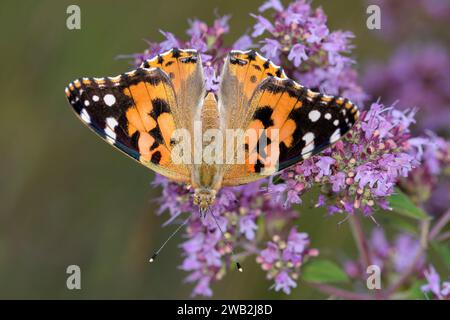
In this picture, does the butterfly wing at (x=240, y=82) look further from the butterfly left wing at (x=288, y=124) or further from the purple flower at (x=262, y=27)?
the purple flower at (x=262, y=27)

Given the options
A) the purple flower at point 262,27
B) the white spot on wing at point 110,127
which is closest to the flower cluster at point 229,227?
the white spot on wing at point 110,127

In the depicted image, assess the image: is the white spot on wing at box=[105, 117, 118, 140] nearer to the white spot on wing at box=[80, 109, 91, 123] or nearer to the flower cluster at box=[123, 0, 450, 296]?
the white spot on wing at box=[80, 109, 91, 123]

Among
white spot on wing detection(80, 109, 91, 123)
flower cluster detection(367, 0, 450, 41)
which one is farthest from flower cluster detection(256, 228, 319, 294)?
flower cluster detection(367, 0, 450, 41)

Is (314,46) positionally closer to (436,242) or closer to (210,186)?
(210,186)

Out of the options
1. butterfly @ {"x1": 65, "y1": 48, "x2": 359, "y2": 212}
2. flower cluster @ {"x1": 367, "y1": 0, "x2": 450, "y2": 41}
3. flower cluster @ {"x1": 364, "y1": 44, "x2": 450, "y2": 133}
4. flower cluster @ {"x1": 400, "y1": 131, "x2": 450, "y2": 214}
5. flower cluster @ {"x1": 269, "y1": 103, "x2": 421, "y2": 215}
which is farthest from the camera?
flower cluster @ {"x1": 367, "y1": 0, "x2": 450, "y2": 41}

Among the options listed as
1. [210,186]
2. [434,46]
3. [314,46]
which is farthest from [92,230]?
[434,46]

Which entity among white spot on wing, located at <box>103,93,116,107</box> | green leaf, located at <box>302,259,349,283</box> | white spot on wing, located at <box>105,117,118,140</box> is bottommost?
green leaf, located at <box>302,259,349,283</box>

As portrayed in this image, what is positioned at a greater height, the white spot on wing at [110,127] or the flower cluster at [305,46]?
the flower cluster at [305,46]
